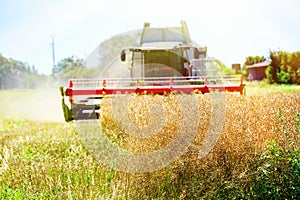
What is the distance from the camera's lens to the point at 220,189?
3.59 m

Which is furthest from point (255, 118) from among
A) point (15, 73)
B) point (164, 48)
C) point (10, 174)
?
point (15, 73)

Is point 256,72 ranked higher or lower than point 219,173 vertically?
higher

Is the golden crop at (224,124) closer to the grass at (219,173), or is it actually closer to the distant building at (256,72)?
the grass at (219,173)

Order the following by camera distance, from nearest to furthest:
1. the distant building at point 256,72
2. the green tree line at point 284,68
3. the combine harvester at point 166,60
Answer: the combine harvester at point 166,60
the green tree line at point 284,68
the distant building at point 256,72

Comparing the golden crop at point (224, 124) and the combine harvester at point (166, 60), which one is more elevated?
the combine harvester at point (166, 60)

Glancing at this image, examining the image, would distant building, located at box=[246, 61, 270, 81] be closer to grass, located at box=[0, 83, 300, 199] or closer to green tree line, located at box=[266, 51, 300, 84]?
green tree line, located at box=[266, 51, 300, 84]

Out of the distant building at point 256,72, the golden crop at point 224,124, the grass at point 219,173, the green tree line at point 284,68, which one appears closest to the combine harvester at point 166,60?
the golden crop at point 224,124

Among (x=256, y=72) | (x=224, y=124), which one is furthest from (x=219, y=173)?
(x=256, y=72)

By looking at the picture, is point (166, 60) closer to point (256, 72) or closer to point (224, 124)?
point (224, 124)

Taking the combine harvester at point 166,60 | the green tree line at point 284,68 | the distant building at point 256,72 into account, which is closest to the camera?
the combine harvester at point 166,60

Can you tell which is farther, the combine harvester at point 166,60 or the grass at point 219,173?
the combine harvester at point 166,60

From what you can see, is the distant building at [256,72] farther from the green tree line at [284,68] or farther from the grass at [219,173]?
the grass at [219,173]

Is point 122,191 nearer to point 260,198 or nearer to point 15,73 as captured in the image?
point 260,198

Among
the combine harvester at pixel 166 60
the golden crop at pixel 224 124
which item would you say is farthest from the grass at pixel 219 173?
the combine harvester at pixel 166 60
